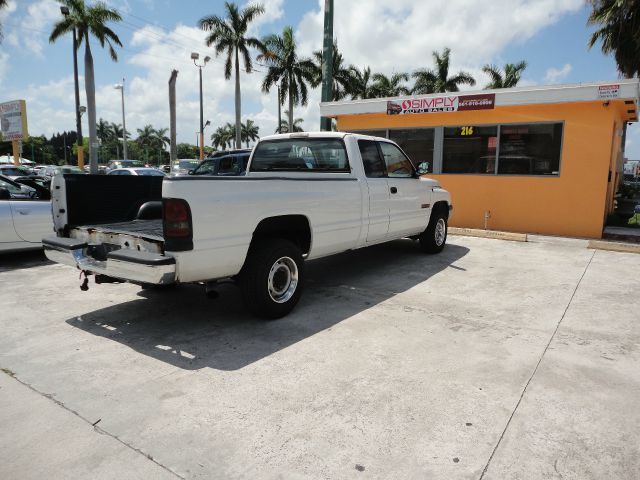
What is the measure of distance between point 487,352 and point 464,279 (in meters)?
2.65

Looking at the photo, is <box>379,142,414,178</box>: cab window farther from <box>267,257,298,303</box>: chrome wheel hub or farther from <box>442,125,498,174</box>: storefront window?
<box>442,125,498,174</box>: storefront window

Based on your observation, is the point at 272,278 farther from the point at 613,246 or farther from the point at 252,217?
the point at 613,246

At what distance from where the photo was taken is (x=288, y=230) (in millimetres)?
4902

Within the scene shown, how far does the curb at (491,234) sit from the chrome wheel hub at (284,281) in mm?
6774

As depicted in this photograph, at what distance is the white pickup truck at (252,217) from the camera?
3750mm

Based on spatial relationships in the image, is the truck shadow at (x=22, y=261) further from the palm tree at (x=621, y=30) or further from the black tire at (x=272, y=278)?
the palm tree at (x=621, y=30)

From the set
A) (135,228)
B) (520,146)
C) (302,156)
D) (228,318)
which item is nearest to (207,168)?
(520,146)

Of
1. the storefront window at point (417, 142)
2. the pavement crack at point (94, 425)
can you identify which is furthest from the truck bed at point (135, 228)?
the storefront window at point (417, 142)

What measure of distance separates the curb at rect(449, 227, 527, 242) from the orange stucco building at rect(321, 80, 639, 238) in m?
0.96

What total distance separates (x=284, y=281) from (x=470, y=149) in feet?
27.1

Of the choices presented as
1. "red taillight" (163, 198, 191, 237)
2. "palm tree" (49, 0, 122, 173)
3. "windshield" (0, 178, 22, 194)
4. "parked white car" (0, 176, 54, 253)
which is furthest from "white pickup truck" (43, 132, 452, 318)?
"palm tree" (49, 0, 122, 173)

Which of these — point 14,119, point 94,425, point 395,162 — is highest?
point 14,119

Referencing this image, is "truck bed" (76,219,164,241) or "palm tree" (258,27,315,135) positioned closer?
"truck bed" (76,219,164,241)

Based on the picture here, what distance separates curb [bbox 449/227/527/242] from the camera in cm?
990
